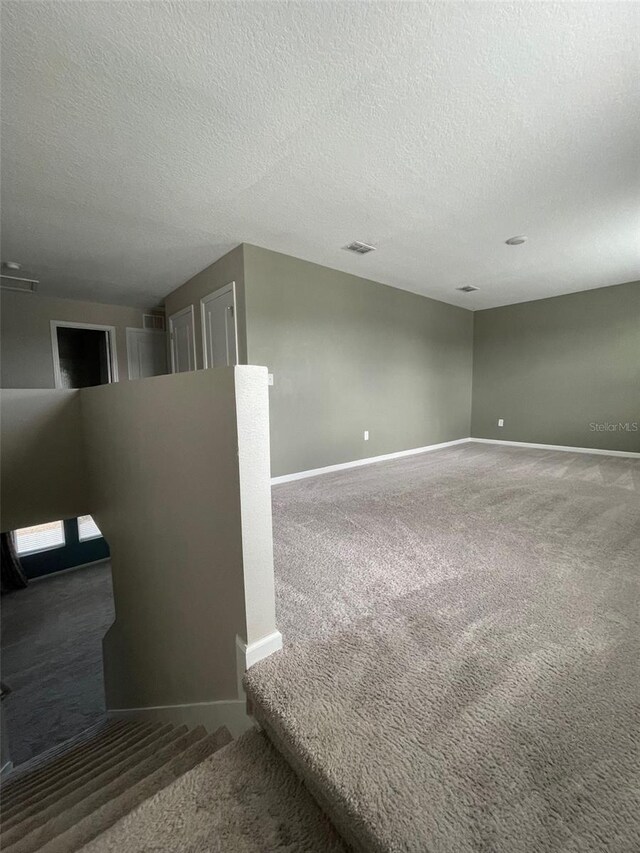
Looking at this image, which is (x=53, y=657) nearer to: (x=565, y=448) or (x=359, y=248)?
(x=359, y=248)

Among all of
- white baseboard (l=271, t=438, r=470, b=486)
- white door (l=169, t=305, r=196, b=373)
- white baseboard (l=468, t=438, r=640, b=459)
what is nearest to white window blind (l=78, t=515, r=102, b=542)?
white door (l=169, t=305, r=196, b=373)

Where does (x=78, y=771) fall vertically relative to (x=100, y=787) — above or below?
below

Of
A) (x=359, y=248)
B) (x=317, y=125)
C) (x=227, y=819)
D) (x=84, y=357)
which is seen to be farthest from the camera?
(x=84, y=357)

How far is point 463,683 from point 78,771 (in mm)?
2178

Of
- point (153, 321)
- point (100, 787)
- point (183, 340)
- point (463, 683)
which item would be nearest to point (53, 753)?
point (100, 787)

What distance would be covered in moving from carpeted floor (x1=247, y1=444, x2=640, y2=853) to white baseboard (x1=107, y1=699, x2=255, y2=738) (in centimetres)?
19

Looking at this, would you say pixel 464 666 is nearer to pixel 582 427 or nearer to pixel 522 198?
pixel 522 198

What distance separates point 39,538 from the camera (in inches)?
226

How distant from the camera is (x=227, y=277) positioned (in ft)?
11.7

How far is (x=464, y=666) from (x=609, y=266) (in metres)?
4.91

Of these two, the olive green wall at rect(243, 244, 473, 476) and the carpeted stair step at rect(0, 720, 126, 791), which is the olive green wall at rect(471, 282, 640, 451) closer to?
the olive green wall at rect(243, 244, 473, 476)

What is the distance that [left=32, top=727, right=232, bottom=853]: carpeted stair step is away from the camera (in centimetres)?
97
